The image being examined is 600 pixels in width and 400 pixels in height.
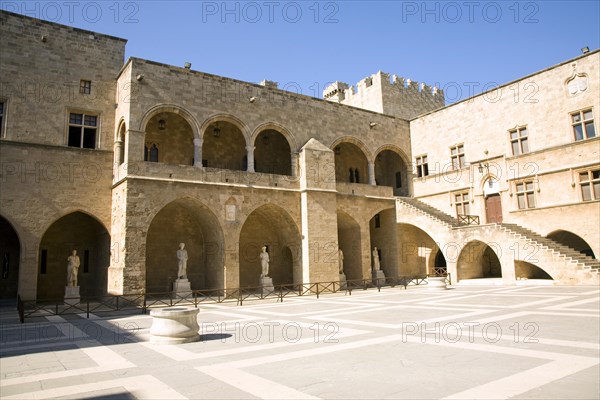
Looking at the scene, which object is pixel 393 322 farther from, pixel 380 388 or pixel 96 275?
pixel 96 275

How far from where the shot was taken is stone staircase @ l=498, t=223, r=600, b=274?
19109 mm

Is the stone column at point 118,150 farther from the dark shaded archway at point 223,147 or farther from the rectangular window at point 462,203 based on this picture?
the rectangular window at point 462,203

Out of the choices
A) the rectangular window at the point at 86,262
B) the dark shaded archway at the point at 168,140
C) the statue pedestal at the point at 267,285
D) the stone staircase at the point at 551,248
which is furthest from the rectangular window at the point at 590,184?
the rectangular window at the point at 86,262

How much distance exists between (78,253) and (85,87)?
8.37 metres

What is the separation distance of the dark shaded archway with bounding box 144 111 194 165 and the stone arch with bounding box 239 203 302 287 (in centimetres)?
515

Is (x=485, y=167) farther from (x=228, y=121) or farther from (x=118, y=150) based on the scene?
(x=118, y=150)

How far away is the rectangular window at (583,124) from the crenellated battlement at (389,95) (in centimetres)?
1408

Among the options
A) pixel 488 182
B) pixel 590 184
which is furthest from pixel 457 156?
pixel 590 184

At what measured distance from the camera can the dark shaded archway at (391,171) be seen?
3108 cm

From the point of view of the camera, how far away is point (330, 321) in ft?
37.2

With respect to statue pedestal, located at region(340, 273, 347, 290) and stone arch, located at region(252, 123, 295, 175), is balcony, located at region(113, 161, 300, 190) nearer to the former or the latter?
stone arch, located at region(252, 123, 295, 175)

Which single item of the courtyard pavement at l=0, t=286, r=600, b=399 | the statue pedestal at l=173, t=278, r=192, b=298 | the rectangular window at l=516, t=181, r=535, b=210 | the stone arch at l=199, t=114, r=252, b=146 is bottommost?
the courtyard pavement at l=0, t=286, r=600, b=399

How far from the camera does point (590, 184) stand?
2098cm

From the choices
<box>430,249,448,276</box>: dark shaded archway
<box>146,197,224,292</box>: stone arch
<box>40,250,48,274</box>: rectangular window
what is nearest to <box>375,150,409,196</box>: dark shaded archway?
<box>430,249,448,276</box>: dark shaded archway
